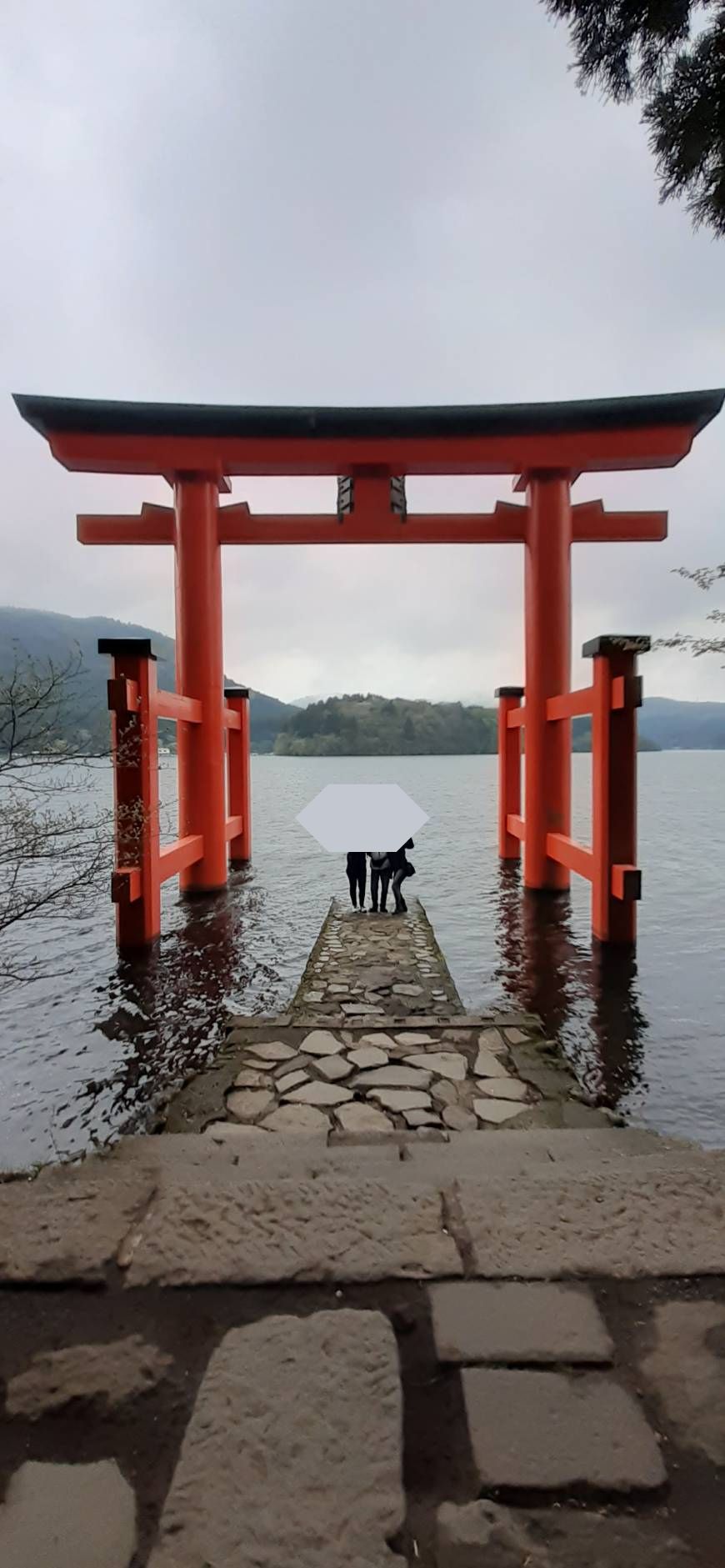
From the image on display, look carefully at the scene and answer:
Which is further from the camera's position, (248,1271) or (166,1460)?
(248,1271)

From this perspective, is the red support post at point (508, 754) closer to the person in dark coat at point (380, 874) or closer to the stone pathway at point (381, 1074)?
the person in dark coat at point (380, 874)

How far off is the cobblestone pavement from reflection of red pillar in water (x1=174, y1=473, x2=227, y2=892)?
6136mm

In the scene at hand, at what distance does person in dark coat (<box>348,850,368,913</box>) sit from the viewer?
816 cm

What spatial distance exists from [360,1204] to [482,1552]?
85 cm

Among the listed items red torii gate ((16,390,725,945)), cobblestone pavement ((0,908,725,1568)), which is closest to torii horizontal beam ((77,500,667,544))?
red torii gate ((16,390,725,945))

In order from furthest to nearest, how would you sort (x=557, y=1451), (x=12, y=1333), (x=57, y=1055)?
1. (x=57, y=1055)
2. (x=12, y=1333)
3. (x=557, y=1451)

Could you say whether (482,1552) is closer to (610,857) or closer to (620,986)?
(620,986)

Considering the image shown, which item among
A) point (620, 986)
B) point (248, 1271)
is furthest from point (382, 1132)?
point (620, 986)

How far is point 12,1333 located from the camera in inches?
56.4

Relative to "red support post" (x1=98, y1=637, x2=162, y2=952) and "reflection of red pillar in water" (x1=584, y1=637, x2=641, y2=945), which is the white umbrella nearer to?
"red support post" (x1=98, y1=637, x2=162, y2=952)

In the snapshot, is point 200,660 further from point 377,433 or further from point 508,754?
point 508,754

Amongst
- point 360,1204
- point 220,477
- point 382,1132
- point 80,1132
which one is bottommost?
point 80,1132

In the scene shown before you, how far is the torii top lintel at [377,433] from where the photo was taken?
23.5ft

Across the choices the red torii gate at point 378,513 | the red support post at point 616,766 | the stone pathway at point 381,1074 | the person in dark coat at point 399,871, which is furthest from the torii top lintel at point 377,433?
the stone pathway at point 381,1074
